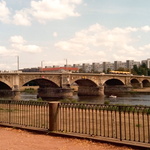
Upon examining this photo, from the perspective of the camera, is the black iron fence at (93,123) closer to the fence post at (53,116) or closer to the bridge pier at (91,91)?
the fence post at (53,116)

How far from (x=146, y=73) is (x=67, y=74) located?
72131mm

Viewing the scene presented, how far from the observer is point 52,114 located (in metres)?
8.97

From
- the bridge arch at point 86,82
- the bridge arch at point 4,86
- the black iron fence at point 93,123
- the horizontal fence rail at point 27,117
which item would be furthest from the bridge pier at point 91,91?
the black iron fence at point 93,123

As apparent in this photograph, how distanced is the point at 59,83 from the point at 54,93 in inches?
116

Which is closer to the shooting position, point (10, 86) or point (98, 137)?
point (98, 137)

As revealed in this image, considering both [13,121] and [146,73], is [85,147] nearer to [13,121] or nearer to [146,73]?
[13,121]

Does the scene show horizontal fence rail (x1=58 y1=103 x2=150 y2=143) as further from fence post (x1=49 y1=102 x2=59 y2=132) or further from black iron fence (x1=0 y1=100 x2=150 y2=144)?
fence post (x1=49 y1=102 x2=59 y2=132)

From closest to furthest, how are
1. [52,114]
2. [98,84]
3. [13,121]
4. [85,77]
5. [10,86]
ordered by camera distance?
[52,114]
[13,121]
[10,86]
[85,77]
[98,84]

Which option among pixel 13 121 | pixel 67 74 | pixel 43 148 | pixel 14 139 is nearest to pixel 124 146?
pixel 43 148

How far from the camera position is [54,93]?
60812 mm

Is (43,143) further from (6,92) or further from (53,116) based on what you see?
(6,92)

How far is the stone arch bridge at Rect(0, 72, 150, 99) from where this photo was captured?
5025 centimetres

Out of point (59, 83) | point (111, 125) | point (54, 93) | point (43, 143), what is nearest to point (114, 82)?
point (59, 83)

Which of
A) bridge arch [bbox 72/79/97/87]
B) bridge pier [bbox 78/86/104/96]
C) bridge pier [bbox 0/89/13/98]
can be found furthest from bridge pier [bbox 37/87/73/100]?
bridge pier [bbox 78/86/104/96]
